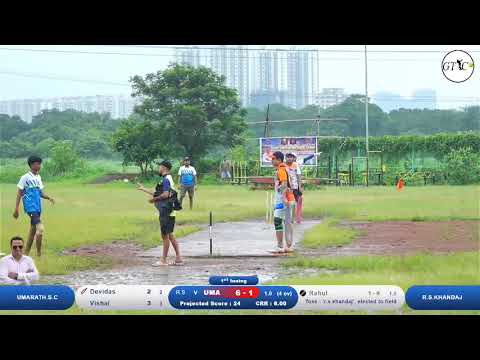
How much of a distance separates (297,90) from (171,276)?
1.74 m

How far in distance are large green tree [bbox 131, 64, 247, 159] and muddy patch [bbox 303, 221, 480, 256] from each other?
114 cm

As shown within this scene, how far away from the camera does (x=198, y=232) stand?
269 inches

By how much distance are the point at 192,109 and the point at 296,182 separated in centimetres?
101

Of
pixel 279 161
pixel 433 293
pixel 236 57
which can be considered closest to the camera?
pixel 433 293

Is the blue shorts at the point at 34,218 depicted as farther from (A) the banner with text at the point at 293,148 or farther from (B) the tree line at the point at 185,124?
(A) the banner with text at the point at 293,148

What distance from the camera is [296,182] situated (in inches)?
278

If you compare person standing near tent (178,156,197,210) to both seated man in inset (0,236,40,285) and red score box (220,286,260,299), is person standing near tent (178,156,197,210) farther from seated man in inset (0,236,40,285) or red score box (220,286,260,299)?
seated man in inset (0,236,40,285)

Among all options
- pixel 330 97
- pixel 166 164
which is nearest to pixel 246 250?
pixel 166 164

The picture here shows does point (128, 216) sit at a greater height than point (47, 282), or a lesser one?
greater

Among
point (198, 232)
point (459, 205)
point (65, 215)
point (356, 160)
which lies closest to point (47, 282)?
point (65, 215)

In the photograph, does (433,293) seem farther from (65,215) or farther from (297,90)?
(65,215)

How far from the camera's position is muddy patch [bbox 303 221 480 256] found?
6.53 metres

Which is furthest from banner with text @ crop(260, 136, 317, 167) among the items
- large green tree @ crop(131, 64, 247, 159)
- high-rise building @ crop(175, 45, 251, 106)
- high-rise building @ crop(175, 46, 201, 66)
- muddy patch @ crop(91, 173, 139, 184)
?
muddy patch @ crop(91, 173, 139, 184)

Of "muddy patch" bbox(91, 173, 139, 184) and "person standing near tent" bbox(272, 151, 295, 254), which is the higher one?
"muddy patch" bbox(91, 173, 139, 184)
